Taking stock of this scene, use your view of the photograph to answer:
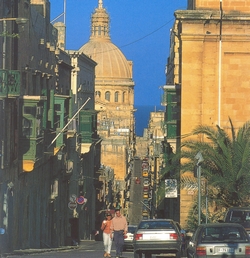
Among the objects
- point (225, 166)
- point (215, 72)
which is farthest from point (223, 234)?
point (215, 72)

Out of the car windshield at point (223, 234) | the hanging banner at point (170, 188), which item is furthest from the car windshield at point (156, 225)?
the hanging banner at point (170, 188)

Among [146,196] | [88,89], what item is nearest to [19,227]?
[88,89]

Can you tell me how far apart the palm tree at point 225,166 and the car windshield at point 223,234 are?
12.6m

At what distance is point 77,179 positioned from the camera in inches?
2373

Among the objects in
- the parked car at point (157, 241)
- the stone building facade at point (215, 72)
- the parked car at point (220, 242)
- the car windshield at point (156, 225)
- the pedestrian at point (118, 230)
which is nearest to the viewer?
the parked car at point (220, 242)

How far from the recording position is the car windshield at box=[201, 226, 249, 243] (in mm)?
22438

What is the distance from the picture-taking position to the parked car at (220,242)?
2212cm

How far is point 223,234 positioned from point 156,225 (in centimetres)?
561

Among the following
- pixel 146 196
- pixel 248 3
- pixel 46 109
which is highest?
pixel 248 3

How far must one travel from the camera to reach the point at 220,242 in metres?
22.2

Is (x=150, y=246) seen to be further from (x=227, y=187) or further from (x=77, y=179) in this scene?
(x=77, y=179)

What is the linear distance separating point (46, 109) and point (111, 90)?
15180 centimetres

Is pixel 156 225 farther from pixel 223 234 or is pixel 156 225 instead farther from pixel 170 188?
pixel 170 188

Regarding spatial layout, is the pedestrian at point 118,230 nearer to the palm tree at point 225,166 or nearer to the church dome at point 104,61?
the palm tree at point 225,166
